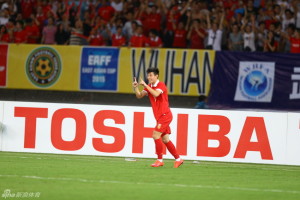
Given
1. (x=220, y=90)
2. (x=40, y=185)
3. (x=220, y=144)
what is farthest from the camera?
(x=220, y=90)

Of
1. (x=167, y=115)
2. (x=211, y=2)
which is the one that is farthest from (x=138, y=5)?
(x=167, y=115)

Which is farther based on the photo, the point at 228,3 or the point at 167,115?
the point at 228,3

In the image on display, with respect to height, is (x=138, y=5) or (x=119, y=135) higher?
(x=138, y=5)

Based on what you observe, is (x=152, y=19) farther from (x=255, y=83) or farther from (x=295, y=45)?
(x=295, y=45)

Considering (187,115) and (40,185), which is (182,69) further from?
(40,185)

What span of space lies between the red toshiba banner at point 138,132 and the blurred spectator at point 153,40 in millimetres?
6203

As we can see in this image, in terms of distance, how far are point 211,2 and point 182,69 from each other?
2.95m

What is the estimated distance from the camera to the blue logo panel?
69.8 feet

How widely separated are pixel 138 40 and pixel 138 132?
22.0 ft

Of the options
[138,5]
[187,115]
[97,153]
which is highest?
[138,5]

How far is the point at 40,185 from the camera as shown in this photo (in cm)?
1045

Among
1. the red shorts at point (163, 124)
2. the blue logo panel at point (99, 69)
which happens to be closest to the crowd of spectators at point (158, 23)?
the blue logo panel at point (99, 69)

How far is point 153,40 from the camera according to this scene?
69.7 feet

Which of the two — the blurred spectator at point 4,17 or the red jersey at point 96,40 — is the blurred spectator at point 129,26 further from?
the blurred spectator at point 4,17
